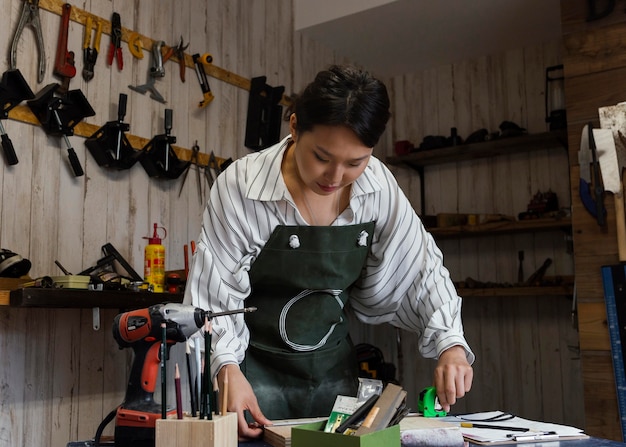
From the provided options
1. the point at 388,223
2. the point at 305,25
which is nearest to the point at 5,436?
the point at 388,223

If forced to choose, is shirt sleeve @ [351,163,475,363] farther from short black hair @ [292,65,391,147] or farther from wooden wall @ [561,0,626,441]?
wooden wall @ [561,0,626,441]

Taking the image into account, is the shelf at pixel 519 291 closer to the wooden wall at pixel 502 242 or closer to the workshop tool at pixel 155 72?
the wooden wall at pixel 502 242

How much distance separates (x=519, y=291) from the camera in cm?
362

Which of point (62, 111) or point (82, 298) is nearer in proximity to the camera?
point (82, 298)

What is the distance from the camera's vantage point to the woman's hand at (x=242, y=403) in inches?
45.2

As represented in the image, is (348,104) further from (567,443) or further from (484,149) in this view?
(484,149)

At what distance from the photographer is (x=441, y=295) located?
149cm

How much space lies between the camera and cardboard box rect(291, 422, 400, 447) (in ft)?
2.72

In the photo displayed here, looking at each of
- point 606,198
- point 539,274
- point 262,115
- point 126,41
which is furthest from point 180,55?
point 539,274

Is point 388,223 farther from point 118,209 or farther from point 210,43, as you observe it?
point 210,43

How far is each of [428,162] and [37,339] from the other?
273 centimetres

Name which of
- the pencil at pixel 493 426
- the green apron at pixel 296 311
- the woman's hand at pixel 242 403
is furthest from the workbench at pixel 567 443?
the green apron at pixel 296 311

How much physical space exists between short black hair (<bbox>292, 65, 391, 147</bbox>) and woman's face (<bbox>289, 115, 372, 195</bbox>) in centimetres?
1

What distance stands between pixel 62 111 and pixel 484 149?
2.48 m
